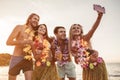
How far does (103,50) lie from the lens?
175 inches

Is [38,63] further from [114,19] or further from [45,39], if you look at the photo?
[114,19]

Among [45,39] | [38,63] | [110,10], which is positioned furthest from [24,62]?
[110,10]

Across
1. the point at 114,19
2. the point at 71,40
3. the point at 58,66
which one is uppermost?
the point at 114,19

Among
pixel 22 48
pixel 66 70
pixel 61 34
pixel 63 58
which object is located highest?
pixel 61 34

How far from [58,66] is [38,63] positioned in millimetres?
243

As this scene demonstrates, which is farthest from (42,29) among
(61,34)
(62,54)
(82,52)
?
(82,52)

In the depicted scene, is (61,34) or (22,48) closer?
(22,48)

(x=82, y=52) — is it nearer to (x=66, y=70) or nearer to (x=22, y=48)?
(x=66, y=70)

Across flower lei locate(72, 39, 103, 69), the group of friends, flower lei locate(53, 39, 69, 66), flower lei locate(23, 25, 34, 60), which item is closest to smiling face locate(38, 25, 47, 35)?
the group of friends

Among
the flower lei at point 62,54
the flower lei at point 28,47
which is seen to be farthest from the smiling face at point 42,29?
the flower lei at point 62,54

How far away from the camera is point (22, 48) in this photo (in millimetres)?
3617

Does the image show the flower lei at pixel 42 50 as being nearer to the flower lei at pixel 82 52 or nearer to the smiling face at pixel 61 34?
the smiling face at pixel 61 34

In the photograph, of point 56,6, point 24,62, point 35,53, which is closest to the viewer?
point 24,62

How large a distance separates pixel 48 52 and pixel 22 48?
31 cm
